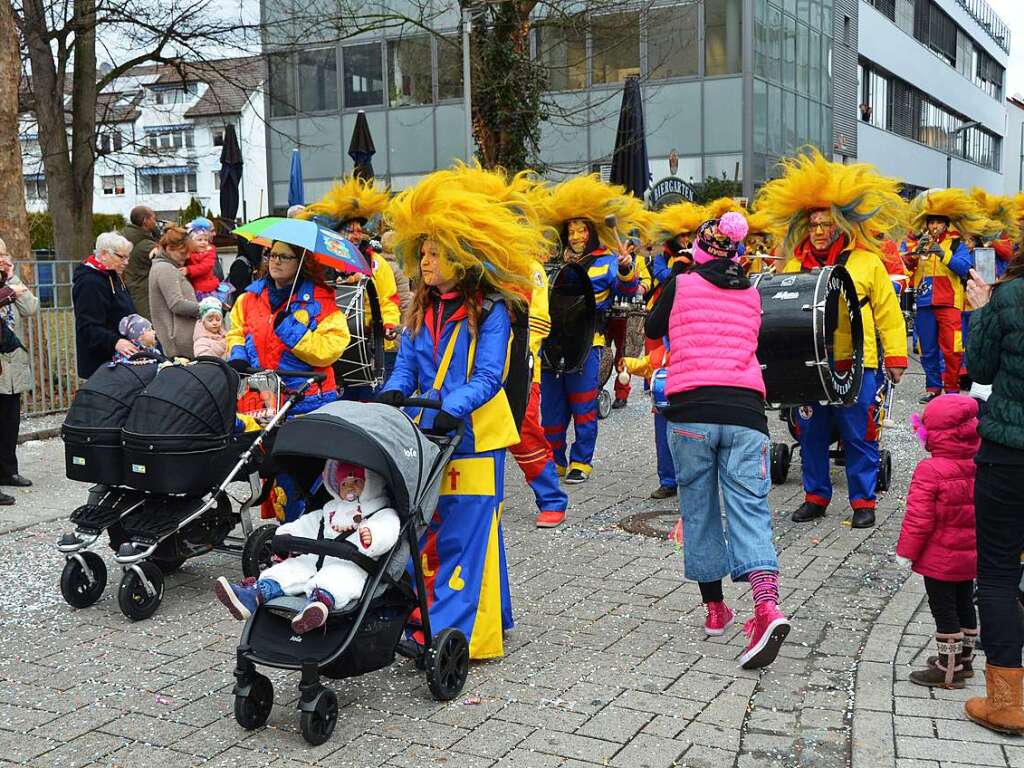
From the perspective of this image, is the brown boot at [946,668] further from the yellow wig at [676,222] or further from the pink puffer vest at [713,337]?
the yellow wig at [676,222]

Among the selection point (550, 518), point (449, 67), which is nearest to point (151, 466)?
point (550, 518)

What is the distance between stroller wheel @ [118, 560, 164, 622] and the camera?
5785mm

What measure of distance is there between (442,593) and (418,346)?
1.12 metres

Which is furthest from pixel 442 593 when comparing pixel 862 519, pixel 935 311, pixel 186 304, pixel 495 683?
pixel 935 311

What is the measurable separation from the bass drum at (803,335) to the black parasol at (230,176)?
466 inches

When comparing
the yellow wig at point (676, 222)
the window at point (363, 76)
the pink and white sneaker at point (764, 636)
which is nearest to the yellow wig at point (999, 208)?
the yellow wig at point (676, 222)

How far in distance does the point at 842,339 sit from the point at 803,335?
0.58 metres

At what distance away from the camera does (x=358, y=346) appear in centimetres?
741

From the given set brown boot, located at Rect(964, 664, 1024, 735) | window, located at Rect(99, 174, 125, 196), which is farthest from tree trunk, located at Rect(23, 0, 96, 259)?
window, located at Rect(99, 174, 125, 196)

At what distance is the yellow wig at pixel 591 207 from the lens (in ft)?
30.1

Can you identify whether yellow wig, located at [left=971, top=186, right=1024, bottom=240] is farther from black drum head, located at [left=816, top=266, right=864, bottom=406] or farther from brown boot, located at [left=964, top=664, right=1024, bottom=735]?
brown boot, located at [left=964, top=664, right=1024, bottom=735]

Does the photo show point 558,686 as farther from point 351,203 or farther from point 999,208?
point 999,208

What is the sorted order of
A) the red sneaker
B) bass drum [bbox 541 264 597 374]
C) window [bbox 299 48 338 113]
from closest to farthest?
1. the red sneaker
2. bass drum [bbox 541 264 597 374]
3. window [bbox 299 48 338 113]

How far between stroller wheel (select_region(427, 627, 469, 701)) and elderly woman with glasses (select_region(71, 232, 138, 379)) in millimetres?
4339
